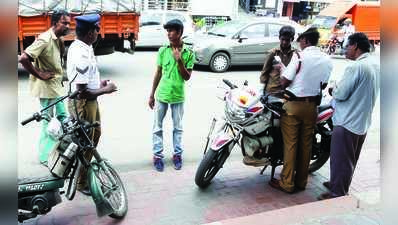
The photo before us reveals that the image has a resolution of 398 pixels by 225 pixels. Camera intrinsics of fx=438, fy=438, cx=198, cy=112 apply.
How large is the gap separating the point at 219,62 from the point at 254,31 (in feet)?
4.74

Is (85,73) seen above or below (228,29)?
below

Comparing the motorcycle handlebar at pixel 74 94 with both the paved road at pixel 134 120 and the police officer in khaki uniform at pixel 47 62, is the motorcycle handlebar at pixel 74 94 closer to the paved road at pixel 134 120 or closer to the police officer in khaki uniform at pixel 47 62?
the paved road at pixel 134 120

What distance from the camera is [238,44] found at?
12.7 metres

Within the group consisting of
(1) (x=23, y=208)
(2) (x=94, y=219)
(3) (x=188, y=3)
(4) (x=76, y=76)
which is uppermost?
(3) (x=188, y=3)

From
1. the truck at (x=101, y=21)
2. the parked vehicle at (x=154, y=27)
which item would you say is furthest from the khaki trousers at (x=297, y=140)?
the parked vehicle at (x=154, y=27)

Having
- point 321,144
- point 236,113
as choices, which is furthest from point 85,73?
point 321,144

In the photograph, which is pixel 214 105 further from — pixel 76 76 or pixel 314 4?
pixel 314 4

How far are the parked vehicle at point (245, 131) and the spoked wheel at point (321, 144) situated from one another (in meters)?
0.21

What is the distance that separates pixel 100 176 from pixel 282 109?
1.88 metres

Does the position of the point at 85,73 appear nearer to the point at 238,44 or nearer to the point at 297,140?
the point at 297,140

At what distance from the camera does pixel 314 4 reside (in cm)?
2920

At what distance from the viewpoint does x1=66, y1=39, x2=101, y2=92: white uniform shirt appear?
3666 mm

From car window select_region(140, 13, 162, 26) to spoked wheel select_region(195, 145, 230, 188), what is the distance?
12972 mm

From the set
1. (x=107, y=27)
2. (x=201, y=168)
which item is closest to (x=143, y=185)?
(x=201, y=168)
